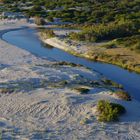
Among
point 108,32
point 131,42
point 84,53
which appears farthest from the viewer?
point 108,32

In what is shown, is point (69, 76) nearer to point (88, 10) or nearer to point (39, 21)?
point (39, 21)

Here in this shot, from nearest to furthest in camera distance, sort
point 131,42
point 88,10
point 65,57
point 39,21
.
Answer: point 65,57, point 131,42, point 39,21, point 88,10

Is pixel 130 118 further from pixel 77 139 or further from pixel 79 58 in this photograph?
pixel 79 58

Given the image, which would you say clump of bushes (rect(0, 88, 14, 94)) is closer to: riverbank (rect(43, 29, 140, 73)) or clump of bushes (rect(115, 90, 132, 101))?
clump of bushes (rect(115, 90, 132, 101))

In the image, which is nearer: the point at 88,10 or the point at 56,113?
the point at 56,113

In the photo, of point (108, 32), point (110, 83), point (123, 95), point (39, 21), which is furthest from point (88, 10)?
point (123, 95)

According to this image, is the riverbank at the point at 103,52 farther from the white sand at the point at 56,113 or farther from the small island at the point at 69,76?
the white sand at the point at 56,113
